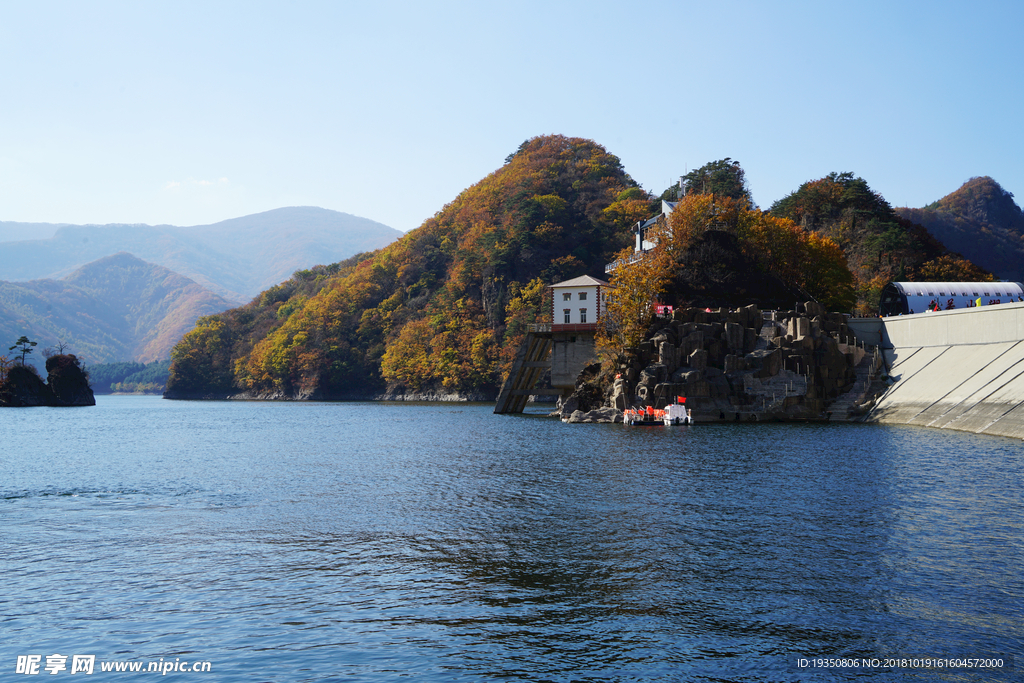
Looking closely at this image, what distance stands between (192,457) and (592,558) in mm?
39708

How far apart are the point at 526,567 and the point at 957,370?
6012 centimetres

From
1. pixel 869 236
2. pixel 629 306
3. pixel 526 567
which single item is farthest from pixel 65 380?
pixel 526 567

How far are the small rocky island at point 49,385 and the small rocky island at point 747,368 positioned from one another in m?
120

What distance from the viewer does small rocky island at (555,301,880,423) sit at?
253ft

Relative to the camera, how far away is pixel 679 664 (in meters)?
15.1

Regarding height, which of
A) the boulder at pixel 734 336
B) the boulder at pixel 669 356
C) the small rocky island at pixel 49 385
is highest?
the boulder at pixel 734 336

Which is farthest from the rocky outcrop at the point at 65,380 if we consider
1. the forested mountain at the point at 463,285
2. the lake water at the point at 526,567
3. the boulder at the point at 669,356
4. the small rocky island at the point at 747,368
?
the boulder at the point at 669,356

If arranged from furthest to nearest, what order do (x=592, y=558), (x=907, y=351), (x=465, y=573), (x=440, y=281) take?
(x=440, y=281), (x=907, y=351), (x=592, y=558), (x=465, y=573)

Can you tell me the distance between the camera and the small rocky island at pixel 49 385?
144m

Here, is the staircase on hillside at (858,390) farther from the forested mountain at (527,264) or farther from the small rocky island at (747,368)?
the forested mountain at (527,264)

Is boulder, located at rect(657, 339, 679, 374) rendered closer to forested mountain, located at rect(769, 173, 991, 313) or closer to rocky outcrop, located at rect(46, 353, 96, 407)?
forested mountain, located at rect(769, 173, 991, 313)

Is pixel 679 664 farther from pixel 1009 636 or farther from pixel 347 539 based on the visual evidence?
pixel 347 539

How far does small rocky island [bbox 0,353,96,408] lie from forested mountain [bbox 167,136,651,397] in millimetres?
42763

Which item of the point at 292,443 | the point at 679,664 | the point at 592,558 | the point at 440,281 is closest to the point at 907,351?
the point at 292,443
